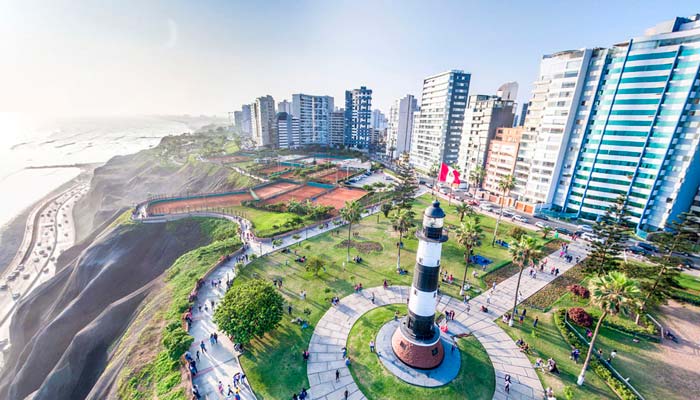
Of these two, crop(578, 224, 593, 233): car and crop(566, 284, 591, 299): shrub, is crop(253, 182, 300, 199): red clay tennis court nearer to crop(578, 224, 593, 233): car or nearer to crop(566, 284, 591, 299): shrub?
crop(566, 284, 591, 299): shrub

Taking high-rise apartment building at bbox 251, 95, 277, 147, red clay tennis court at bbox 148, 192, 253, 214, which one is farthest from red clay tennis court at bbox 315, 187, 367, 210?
high-rise apartment building at bbox 251, 95, 277, 147

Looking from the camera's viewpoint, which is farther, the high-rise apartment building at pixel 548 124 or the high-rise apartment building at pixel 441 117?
the high-rise apartment building at pixel 441 117

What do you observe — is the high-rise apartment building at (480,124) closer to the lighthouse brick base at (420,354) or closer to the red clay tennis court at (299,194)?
the red clay tennis court at (299,194)

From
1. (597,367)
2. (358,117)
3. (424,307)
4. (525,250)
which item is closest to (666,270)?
(597,367)

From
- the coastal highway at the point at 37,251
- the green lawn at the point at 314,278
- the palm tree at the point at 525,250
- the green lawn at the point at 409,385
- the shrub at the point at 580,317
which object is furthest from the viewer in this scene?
the coastal highway at the point at 37,251

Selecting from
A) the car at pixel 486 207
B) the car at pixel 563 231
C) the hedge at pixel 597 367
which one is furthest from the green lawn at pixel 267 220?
the car at pixel 563 231

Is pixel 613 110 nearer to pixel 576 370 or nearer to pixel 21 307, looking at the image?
pixel 576 370
